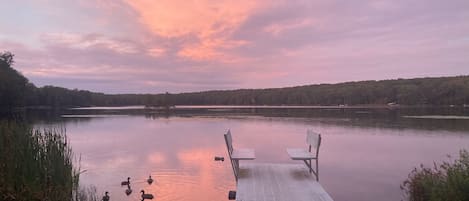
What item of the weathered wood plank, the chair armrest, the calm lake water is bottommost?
the calm lake water

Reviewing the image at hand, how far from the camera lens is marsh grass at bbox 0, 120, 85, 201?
17.3 feet

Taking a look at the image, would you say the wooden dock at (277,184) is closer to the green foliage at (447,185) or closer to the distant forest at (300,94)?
the green foliage at (447,185)

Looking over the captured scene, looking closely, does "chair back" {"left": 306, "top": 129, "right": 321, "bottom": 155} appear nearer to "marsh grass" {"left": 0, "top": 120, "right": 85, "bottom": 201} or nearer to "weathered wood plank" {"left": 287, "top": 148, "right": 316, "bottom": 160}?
"weathered wood plank" {"left": 287, "top": 148, "right": 316, "bottom": 160}

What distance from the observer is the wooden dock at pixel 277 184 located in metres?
6.59

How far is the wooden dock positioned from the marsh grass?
248cm

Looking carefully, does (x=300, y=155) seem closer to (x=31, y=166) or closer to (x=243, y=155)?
(x=243, y=155)

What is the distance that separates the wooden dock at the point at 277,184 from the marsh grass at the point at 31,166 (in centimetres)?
248

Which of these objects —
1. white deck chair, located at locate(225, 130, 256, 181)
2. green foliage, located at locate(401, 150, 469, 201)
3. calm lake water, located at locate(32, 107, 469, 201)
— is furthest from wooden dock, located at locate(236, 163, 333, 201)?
green foliage, located at locate(401, 150, 469, 201)

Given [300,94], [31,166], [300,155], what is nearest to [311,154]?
[300,155]

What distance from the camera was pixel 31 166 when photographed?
18.7ft

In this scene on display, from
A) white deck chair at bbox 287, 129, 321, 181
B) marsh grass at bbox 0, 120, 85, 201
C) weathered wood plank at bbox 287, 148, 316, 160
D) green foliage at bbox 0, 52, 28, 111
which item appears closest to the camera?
marsh grass at bbox 0, 120, 85, 201

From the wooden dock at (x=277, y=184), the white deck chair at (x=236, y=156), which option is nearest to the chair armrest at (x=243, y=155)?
the white deck chair at (x=236, y=156)

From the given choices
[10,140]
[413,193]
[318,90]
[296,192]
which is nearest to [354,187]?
[413,193]

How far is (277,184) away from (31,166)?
12.5 feet
